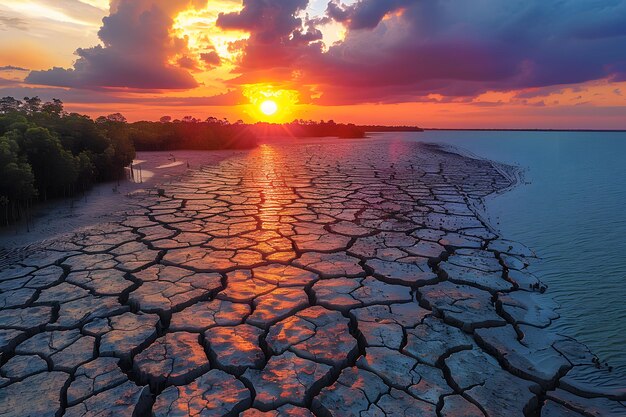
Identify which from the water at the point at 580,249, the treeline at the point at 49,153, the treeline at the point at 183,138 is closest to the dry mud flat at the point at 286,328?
the water at the point at 580,249

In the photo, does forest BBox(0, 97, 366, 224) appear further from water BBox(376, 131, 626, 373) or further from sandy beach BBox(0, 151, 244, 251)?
water BBox(376, 131, 626, 373)

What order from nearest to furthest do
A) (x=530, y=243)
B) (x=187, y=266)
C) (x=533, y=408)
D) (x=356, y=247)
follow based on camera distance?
(x=533, y=408) < (x=187, y=266) < (x=356, y=247) < (x=530, y=243)

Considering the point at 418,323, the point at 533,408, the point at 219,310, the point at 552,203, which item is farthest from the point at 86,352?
the point at 552,203

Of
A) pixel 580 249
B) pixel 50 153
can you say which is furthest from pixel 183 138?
pixel 580 249

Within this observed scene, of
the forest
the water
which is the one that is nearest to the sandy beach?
the forest

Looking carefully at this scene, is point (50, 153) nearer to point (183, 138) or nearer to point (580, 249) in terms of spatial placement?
point (580, 249)

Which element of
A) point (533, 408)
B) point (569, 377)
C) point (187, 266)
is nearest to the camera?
point (533, 408)

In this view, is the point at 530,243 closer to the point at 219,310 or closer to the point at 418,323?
the point at 418,323

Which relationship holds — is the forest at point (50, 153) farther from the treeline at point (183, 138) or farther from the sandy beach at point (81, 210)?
the treeline at point (183, 138)
